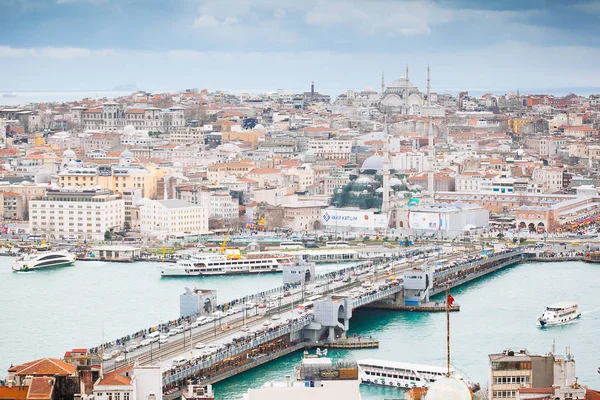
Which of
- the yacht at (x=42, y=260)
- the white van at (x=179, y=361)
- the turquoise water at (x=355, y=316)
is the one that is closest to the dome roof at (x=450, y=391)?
the turquoise water at (x=355, y=316)

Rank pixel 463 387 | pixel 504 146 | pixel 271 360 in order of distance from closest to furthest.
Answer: pixel 463 387
pixel 271 360
pixel 504 146

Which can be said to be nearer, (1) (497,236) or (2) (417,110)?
(1) (497,236)

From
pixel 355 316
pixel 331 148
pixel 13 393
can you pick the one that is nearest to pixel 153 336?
pixel 355 316

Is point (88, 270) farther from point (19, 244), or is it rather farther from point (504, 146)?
point (504, 146)

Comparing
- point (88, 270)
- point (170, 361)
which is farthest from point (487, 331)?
point (88, 270)

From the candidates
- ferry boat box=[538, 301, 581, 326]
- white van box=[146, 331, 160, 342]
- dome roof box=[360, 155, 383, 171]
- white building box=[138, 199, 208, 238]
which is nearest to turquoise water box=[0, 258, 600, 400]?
ferry boat box=[538, 301, 581, 326]

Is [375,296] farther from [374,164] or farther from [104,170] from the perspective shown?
[104,170]

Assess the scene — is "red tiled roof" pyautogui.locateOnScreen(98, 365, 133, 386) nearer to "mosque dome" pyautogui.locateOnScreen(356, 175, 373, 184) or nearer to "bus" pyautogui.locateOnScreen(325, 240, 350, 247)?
"bus" pyautogui.locateOnScreen(325, 240, 350, 247)
